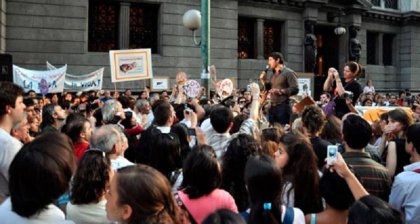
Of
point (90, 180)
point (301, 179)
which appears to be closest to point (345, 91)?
point (301, 179)

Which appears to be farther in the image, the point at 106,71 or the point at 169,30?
the point at 169,30

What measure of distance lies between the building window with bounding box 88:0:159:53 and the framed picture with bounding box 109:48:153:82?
6078 millimetres

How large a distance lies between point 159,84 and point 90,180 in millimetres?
17689

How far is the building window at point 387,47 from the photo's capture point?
34.2 metres

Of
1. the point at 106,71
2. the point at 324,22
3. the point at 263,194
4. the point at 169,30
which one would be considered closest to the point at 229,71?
the point at 169,30

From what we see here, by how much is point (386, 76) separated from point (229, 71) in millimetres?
14204

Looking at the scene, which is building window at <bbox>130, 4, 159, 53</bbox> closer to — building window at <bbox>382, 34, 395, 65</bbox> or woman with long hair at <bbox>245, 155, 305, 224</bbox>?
building window at <bbox>382, 34, 395, 65</bbox>

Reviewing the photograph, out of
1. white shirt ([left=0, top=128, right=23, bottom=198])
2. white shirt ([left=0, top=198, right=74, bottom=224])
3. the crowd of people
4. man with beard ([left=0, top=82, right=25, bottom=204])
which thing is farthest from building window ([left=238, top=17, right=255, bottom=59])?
white shirt ([left=0, top=198, right=74, bottom=224])

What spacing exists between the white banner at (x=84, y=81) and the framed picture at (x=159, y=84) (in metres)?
3.17

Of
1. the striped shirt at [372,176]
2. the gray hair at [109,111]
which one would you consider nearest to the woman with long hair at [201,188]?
the striped shirt at [372,176]

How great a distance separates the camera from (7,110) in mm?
4359

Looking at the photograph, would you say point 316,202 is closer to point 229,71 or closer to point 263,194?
point 263,194

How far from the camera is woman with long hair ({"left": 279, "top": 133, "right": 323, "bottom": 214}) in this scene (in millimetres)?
3787

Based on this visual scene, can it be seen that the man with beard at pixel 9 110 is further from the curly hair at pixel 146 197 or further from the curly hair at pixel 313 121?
the curly hair at pixel 313 121
